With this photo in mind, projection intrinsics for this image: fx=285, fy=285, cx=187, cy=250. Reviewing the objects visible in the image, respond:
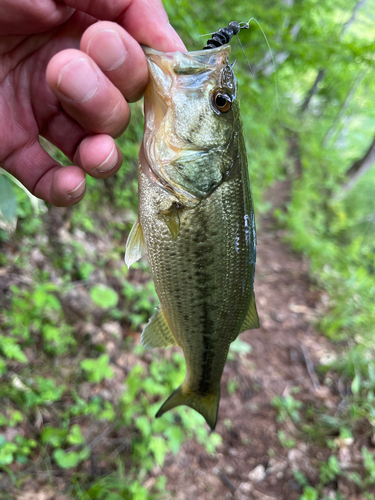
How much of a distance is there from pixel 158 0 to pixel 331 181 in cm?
1298

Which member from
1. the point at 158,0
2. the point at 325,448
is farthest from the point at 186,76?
the point at 325,448

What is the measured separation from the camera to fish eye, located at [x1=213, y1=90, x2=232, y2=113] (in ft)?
4.24

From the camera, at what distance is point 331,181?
12.4 meters

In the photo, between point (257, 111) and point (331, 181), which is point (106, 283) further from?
point (331, 181)

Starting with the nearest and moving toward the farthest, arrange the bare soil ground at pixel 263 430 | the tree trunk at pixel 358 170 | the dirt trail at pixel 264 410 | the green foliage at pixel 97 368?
the green foliage at pixel 97 368
the bare soil ground at pixel 263 430
the dirt trail at pixel 264 410
the tree trunk at pixel 358 170

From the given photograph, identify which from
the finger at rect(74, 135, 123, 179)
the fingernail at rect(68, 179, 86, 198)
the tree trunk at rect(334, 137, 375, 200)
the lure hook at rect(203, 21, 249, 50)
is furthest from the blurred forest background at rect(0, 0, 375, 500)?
the tree trunk at rect(334, 137, 375, 200)

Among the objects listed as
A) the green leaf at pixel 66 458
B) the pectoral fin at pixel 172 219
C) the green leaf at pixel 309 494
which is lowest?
the green leaf at pixel 309 494

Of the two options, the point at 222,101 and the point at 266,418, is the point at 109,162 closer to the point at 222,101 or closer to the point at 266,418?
the point at 222,101

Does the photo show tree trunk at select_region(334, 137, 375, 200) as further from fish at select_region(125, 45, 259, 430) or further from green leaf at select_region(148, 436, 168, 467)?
fish at select_region(125, 45, 259, 430)

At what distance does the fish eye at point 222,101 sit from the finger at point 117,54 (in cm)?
32

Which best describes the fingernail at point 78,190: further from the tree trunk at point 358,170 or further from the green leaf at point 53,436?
the tree trunk at point 358,170

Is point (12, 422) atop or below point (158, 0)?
below

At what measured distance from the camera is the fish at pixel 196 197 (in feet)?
4.13

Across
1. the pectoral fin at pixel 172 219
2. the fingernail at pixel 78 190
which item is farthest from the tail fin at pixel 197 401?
the fingernail at pixel 78 190
